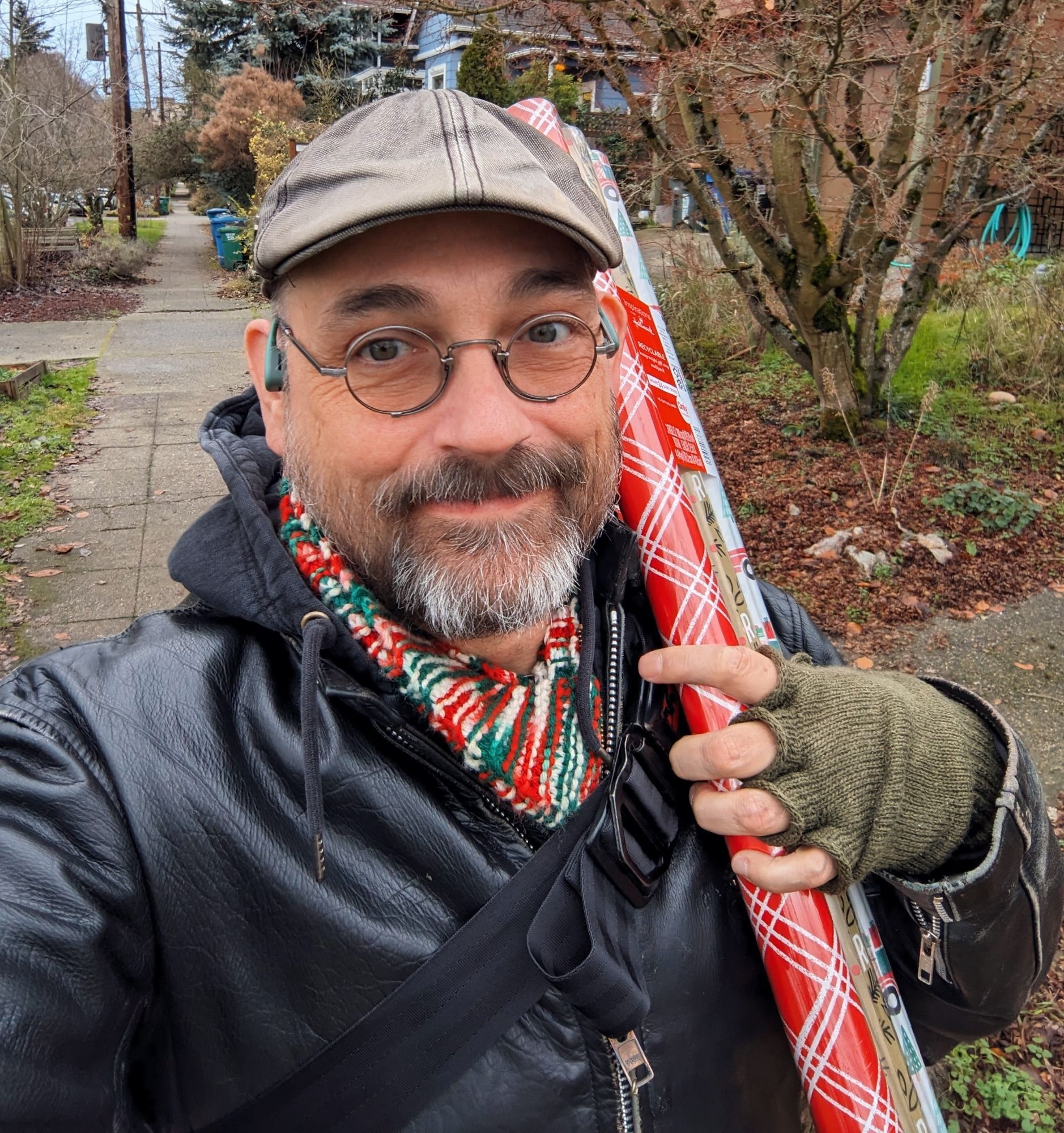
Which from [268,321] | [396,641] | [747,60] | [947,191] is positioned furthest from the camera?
[947,191]

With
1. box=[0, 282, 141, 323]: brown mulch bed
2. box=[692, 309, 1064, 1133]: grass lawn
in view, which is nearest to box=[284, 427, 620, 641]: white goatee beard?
box=[692, 309, 1064, 1133]: grass lawn

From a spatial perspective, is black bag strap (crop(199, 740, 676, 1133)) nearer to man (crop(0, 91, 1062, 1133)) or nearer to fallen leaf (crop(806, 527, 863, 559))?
man (crop(0, 91, 1062, 1133))

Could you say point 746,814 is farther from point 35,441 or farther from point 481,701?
point 35,441

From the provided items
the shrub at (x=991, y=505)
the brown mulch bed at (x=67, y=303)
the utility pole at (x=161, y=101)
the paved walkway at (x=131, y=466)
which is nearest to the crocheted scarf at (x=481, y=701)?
the paved walkway at (x=131, y=466)

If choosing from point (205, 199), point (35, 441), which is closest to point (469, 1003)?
point (35, 441)

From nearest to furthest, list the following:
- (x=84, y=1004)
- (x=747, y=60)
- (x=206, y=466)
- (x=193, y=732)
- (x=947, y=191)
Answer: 1. (x=84, y=1004)
2. (x=193, y=732)
3. (x=747, y=60)
4. (x=947, y=191)
5. (x=206, y=466)

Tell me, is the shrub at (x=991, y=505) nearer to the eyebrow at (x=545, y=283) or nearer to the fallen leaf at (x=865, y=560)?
the fallen leaf at (x=865, y=560)

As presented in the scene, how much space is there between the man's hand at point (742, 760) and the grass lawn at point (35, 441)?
13.5 feet

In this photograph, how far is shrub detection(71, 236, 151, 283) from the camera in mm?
15469

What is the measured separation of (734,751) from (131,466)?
20.7ft

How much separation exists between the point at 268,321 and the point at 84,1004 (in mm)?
978

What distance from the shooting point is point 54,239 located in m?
16.5

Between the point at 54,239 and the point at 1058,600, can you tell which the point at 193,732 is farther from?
the point at 54,239

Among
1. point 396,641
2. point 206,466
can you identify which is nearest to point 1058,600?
point 396,641
